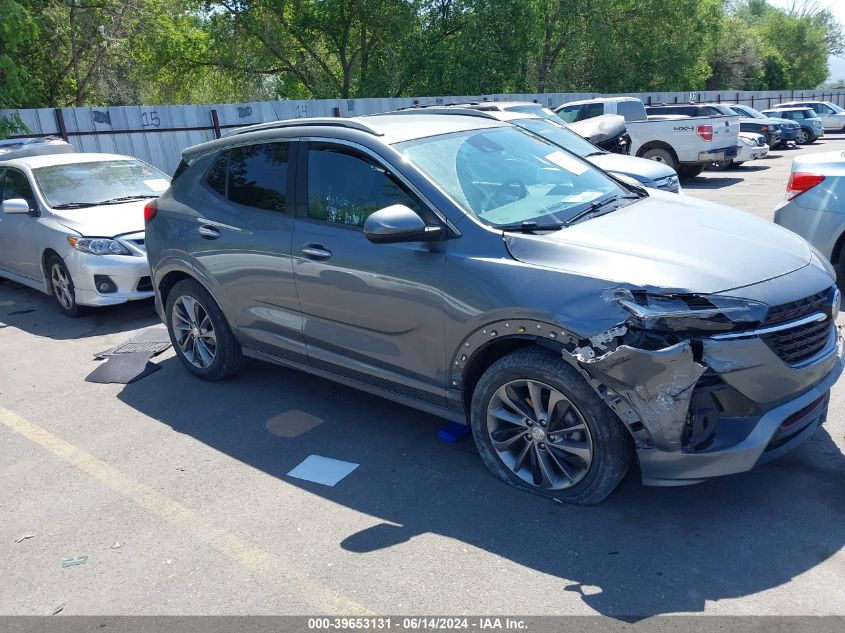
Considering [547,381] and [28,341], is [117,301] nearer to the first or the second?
[28,341]

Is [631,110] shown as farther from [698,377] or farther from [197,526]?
[197,526]

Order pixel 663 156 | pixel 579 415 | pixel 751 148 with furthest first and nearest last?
pixel 751 148 → pixel 663 156 → pixel 579 415

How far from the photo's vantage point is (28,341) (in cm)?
688

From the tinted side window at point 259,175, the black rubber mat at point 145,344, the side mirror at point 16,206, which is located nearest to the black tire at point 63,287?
the side mirror at point 16,206

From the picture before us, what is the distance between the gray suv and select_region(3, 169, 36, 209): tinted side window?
3.80m

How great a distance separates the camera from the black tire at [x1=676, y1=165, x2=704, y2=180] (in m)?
16.4

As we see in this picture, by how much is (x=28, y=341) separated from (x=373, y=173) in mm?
4600

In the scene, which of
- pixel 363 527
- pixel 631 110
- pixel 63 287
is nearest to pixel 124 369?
pixel 63 287

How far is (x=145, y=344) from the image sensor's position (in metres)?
6.51

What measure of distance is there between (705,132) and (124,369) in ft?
44.2

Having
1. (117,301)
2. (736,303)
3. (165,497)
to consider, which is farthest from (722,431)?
(117,301)

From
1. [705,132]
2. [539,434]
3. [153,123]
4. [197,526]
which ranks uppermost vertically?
[153,123]

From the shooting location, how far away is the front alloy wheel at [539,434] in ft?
11.3

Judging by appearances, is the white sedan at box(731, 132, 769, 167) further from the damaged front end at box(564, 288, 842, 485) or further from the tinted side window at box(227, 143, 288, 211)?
the damaged front end at box(564, 288, 842, 485)
